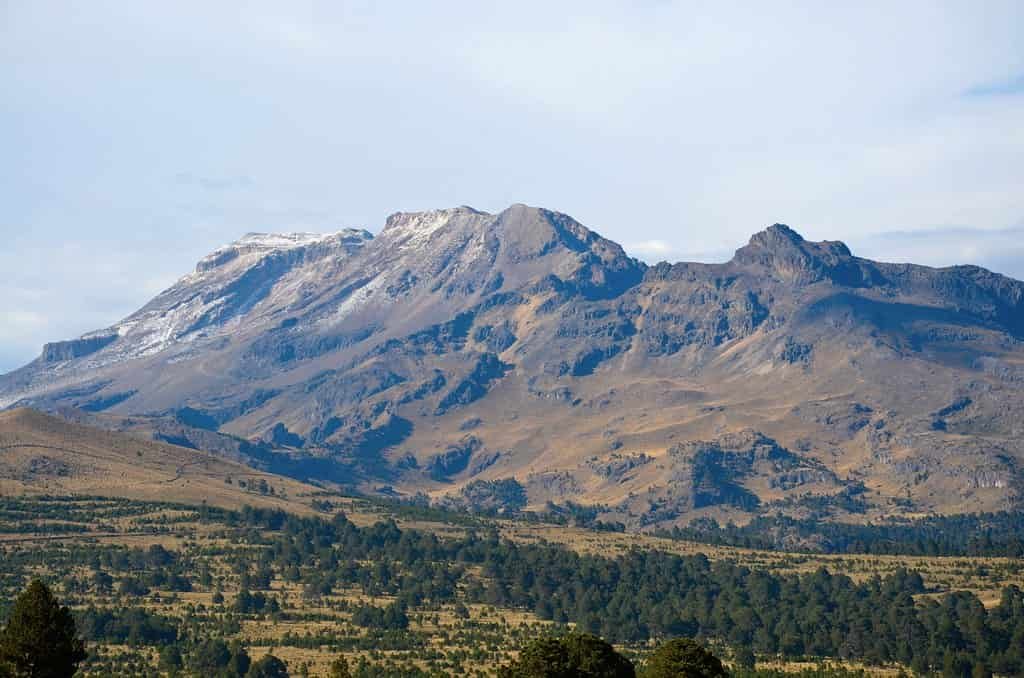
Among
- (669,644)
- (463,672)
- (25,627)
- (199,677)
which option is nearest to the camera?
(25,627)

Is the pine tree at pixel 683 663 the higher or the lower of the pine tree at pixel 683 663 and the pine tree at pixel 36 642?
the lower

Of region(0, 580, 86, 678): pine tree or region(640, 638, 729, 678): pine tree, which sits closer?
region(0, 580, 86, 678): pine tree

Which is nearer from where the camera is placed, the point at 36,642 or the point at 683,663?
the point at 36,642

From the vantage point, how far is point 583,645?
126 m

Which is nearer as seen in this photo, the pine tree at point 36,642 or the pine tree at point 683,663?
the pine tree at point 36,642

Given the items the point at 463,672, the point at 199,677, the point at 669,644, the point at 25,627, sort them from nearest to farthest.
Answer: the point at 25,627, the point at 669,644, the point at 199,677, the point at 463,672

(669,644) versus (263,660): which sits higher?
(669,644)

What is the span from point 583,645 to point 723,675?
13.0 meters

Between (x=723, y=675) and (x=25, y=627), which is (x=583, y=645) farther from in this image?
(x=25, y=627)

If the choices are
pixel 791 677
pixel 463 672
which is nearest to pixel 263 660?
pixel 463 672

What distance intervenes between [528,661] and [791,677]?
89.9 m

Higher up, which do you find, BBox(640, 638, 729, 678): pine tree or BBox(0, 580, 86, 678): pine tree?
BBox(0, 580, 86, 678): pine tree

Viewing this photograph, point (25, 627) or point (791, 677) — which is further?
point (791, 677)

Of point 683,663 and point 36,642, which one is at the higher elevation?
point 36,642
